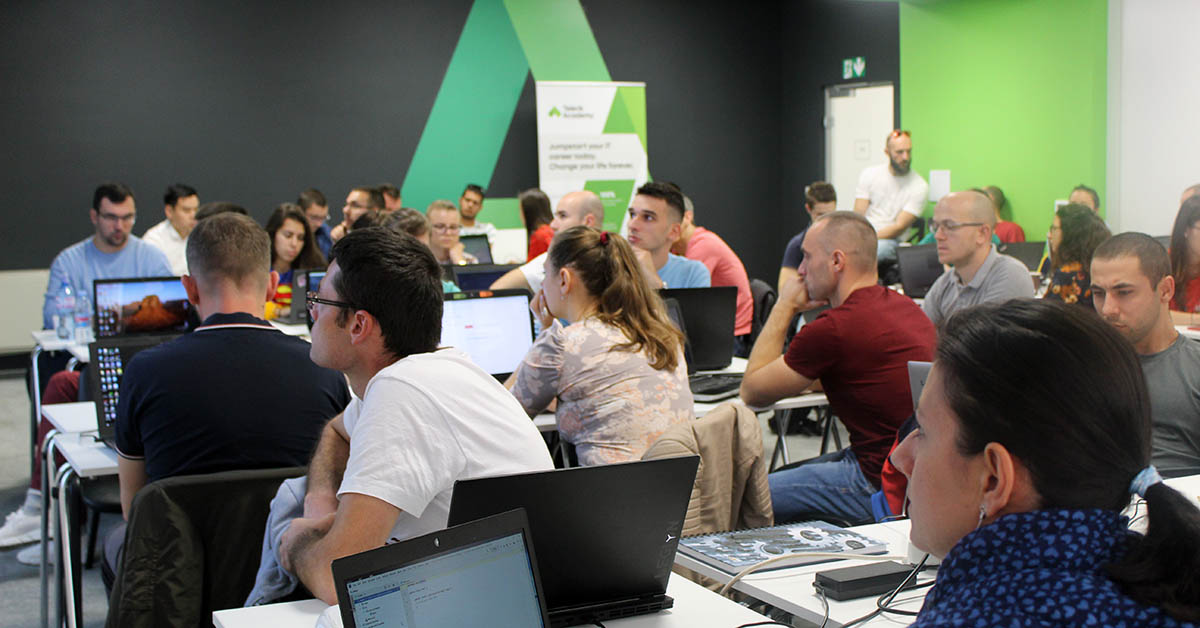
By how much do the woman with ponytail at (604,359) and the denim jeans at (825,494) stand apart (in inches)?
17.0

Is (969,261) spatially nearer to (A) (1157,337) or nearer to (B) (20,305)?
(A) (1157,337)

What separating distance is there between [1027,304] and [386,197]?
887cm

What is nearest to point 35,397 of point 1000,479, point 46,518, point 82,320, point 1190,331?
point 82,320

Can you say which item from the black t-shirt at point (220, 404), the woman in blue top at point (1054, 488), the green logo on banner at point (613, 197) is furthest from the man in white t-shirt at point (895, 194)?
the woman in blue top at point (1054, 488)

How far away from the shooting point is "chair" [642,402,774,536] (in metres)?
2.59

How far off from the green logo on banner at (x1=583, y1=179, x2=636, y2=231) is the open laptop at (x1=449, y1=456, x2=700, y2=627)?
944 cm

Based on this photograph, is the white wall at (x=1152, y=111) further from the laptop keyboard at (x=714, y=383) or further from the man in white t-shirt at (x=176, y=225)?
the man in white t-shirt at (x=176, y=225)

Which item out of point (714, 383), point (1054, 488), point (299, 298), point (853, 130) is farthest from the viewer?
point (853, 130)

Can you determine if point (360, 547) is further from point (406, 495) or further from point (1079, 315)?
point (1079, 315)

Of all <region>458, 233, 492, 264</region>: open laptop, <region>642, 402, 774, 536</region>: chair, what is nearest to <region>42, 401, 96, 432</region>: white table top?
<region>642, 402, 774, 536</region>: chair

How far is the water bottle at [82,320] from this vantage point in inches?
217

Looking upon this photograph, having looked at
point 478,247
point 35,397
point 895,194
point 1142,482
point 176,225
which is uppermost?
point 895,194

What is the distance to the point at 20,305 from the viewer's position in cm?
926

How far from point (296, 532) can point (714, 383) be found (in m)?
2.65
